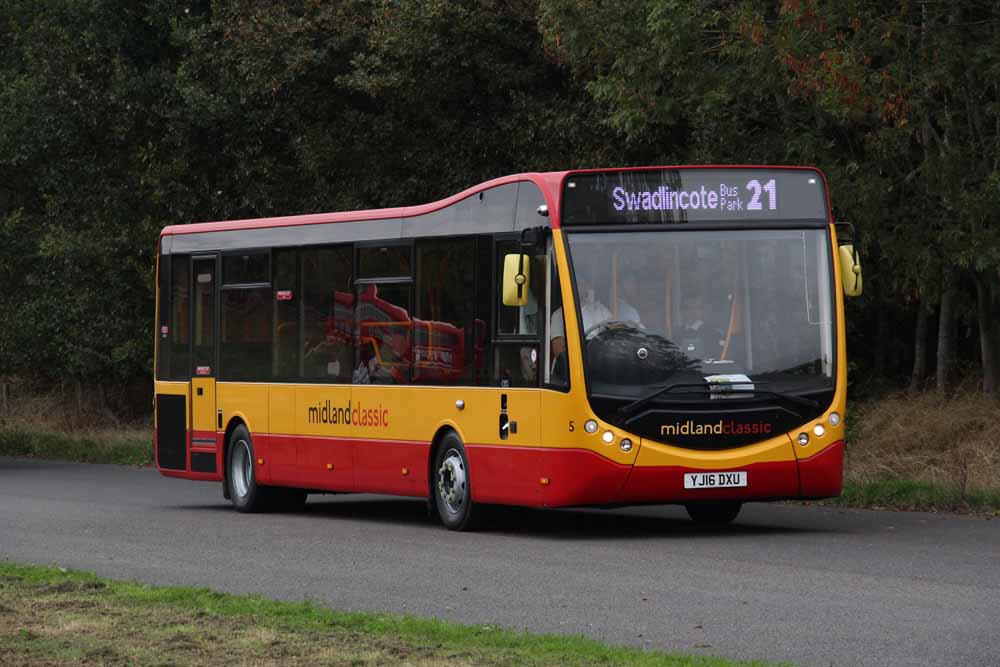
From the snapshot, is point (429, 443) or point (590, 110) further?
point (590, 110)

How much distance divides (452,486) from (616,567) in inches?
151

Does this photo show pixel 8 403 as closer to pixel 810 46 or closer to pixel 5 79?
pixel 5 79

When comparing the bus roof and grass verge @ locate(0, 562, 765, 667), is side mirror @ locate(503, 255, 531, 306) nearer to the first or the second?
the bus roof

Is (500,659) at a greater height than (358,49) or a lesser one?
lesser

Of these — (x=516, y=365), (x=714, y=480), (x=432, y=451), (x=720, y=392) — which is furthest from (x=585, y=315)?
(x=432, y=451)

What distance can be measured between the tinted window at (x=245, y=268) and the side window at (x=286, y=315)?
0.24 meters

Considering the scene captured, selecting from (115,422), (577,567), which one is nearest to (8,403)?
(115,422)

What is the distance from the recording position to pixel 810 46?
19.7 meters

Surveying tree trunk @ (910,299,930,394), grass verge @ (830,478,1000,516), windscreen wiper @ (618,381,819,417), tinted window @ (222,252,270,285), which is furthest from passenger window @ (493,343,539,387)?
tree trunk @ (910,299,930,394)

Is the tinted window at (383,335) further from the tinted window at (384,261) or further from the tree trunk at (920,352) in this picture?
the tree trunk at (920,352)

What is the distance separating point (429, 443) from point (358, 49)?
1221 centimetres

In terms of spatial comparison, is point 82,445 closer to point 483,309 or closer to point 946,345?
point 946,345

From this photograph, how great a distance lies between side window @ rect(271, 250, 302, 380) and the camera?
2055 centimetres

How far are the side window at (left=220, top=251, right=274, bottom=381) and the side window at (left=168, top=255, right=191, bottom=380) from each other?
85 cm
